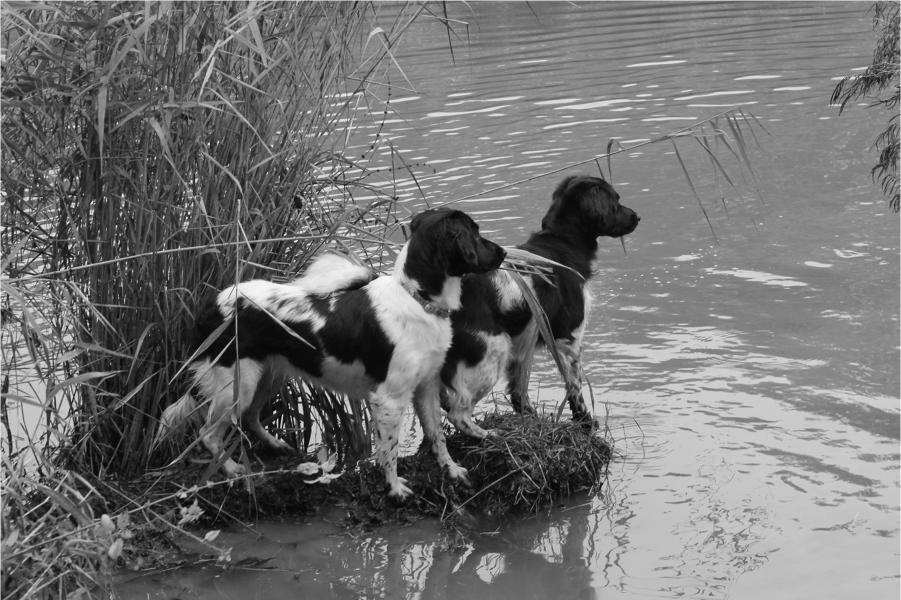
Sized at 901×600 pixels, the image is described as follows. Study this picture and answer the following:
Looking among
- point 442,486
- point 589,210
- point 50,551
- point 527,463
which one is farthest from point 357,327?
point 50,551

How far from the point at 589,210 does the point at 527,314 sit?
27.6 inches

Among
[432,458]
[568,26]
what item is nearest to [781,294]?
[432,458]

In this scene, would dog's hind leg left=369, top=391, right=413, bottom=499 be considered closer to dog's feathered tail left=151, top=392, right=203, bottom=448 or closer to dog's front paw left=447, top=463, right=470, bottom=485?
dog's front paw left=447, top=463, right=470, bottom=485

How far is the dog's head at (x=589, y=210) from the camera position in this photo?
5.99m

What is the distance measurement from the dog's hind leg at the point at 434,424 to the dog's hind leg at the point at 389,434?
21 centimetres

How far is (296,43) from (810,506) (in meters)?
3.27

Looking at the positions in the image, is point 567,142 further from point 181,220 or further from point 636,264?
point 181,220

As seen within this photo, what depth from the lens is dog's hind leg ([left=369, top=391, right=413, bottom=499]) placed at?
509 cm

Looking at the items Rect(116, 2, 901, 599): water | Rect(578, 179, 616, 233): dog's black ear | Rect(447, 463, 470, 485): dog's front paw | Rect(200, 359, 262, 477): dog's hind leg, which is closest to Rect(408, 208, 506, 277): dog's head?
Rect(200, 359, 262, 477): dog's hind leg

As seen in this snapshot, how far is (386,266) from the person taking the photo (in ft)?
21.3

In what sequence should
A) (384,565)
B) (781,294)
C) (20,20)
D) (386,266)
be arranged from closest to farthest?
(20,20)
(384,565)
(386,266)
(781,294)

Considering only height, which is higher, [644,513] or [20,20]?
[20,20]

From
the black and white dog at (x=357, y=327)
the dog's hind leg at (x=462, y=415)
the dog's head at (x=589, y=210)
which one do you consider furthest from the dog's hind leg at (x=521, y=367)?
the black and white dog at (x=357, y=327)

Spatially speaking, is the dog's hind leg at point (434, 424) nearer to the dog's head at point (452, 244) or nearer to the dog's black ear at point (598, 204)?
the dog's head at point (452, 244)
